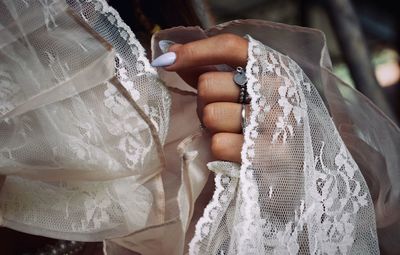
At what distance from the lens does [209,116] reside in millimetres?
586

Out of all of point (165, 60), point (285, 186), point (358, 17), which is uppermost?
point (165, 60)

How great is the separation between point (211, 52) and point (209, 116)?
64mm

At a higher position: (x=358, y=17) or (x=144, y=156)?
(x=144, y=156)

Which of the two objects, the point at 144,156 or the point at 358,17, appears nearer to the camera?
the point at 144,156

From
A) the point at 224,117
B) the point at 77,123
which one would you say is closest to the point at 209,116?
the point at 224,117

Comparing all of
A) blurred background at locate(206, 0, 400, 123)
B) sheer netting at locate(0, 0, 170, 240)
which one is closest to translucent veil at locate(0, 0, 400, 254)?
sheer netting at locate(0, 0, 170, 240)

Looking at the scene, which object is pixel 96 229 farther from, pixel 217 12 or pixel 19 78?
pixel 217 12

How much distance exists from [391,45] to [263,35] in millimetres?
2221

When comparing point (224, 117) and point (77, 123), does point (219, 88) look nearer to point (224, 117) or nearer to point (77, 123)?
point (224, 117)

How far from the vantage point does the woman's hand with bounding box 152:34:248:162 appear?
58 centimetres

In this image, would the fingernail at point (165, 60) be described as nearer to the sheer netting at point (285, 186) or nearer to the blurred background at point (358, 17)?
the sheer netting at point (285, 186)

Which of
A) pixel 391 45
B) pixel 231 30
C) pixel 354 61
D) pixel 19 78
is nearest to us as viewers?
pixel 19 78

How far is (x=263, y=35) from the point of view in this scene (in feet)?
2.23

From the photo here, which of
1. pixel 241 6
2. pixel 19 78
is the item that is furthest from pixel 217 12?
pixel 19 78
